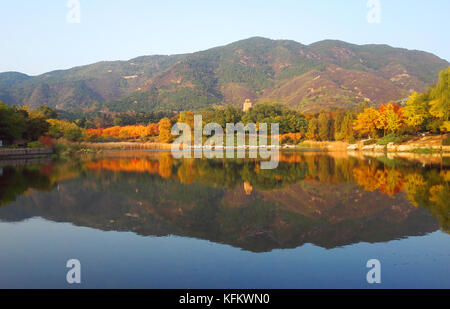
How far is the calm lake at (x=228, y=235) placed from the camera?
19.2 feet

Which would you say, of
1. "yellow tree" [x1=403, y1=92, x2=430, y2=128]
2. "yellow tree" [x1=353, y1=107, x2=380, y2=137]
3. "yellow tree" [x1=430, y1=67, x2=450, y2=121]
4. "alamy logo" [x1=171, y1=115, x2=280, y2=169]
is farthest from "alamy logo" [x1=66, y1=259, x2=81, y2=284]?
"alamy logo" [x1=171, y1=115, x2=280, y2=169]

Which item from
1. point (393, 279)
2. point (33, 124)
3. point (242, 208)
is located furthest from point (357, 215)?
point (33, 124)

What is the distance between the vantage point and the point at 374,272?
5984 mm

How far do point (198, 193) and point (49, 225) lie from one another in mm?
5746

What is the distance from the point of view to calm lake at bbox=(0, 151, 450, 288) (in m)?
5.86

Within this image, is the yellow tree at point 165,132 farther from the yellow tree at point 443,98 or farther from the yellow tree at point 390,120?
the yellow tree at point 443,98

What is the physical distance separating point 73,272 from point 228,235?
337cm

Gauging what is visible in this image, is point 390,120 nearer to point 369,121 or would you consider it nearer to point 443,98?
point 369,121

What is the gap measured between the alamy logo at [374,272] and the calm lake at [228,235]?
0.09 metres

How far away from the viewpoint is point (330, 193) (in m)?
13.8

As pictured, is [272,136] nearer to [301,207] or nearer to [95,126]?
[95,126]

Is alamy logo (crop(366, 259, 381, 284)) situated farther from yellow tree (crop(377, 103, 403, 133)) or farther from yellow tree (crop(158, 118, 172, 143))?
yellow tree (crop(158, 118, 172, 143))

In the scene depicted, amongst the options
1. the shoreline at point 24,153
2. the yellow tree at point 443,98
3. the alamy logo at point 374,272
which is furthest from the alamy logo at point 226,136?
the alamy logo at point 374,272
